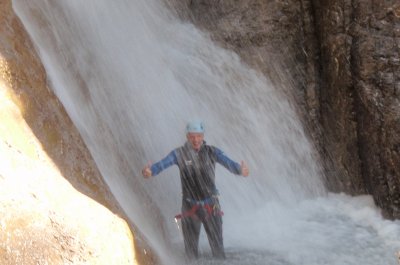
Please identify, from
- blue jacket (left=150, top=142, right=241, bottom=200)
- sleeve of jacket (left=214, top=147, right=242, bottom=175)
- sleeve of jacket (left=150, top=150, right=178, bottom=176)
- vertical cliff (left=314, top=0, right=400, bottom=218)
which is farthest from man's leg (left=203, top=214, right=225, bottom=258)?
vertical cliff (left=314, top=0, right=400, bottom=218)

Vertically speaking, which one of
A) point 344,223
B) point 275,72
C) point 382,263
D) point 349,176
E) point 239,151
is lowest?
point 382,263

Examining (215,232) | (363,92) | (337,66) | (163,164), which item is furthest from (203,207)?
(337,66)

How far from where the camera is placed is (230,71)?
10.0 meters

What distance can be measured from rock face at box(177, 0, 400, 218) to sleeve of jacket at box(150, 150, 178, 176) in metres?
3.92

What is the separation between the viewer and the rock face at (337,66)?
28.0ft

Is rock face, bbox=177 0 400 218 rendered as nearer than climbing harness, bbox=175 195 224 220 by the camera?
No

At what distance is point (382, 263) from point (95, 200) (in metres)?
4.08

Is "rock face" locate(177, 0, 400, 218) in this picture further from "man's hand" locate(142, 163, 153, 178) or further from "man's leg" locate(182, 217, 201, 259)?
"man's hand" locate(142, 163, 153, 178)

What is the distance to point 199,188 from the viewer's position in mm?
6605

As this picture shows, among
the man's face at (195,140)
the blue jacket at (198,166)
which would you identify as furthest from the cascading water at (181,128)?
the man's face at (195,140)

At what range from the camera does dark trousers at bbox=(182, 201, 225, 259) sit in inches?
261

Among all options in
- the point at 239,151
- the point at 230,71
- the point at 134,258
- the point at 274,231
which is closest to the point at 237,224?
the point at 274,231

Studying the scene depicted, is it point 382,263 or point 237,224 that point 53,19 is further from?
point 382,263

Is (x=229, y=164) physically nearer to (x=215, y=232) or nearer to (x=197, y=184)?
(x=197, y=184)
